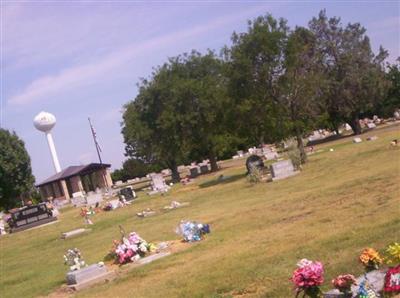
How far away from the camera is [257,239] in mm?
12383

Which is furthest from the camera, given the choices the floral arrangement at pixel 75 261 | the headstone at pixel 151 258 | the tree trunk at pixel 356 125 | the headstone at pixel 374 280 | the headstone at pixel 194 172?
the tree trunk at pixel 356 125

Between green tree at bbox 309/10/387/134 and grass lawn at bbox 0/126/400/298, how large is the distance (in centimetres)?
2917

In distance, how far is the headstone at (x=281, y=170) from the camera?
81.8 ft

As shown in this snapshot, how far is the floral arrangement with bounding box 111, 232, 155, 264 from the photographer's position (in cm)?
1381

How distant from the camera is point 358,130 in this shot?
53.4 m

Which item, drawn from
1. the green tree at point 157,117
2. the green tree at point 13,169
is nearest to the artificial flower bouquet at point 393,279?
the green tree at point 157,117

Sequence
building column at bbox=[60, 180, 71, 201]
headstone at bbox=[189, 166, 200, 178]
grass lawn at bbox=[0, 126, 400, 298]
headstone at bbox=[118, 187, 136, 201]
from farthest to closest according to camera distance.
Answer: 1. building column at bbox=[60, 180, 71, 201]
2. headstone at bbox=[189, 166, 200, 178]
3. headstone at bbox=[118, 187, 136, 201]
4. grass lawn at bbox=[0, 126, 400, 298]

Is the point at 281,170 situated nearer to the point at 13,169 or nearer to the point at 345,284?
the point at 345,284

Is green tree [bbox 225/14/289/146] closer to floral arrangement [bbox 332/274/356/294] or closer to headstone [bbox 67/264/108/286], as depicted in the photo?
headstone [bbox 67/264/108/286]

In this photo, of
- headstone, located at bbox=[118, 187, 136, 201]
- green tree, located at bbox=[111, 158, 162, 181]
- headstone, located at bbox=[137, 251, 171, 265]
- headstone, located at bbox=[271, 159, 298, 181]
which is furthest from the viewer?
green tree, located at bbox=[111, 158, 162, 181]

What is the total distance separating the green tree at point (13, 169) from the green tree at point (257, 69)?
3873 cm

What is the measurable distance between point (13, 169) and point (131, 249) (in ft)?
173

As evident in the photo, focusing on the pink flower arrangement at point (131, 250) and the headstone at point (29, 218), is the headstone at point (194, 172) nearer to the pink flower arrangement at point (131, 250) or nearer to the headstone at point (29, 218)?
the headstone at point (29, 218)

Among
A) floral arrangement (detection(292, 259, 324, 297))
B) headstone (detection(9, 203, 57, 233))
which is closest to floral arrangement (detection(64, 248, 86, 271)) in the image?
floral arrangement (detection(292, 259, 324, 297))
